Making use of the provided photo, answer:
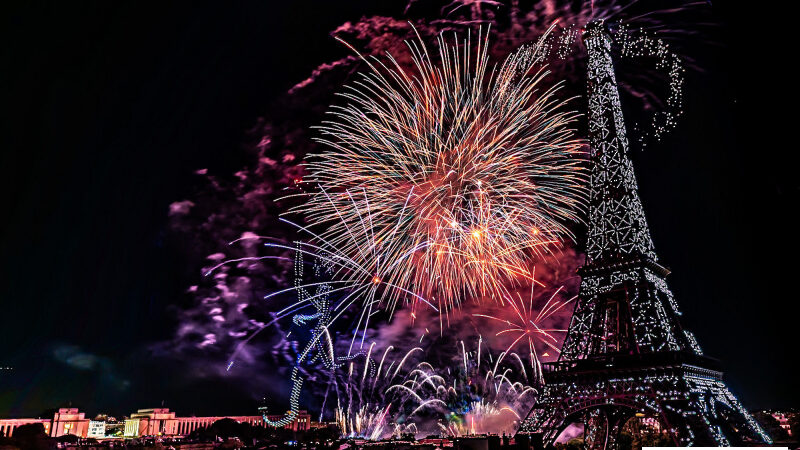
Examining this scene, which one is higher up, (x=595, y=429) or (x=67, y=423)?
(x=67, y=423)

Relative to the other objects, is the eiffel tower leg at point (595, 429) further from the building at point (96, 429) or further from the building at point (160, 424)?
the building at point (96, 429)

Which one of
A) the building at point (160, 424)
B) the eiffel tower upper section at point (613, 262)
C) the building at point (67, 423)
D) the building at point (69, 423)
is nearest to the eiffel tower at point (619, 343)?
the eiffel tower upper section at point (613, 262)

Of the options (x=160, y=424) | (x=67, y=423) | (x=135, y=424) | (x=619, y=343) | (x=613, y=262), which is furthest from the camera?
(x=135, y=424)

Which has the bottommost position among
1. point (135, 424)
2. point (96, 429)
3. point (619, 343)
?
point (96, 429)

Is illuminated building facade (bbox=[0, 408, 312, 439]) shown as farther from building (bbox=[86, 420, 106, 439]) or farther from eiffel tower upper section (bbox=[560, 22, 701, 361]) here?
eiffel tower upper section (bbox=[560, 22, 701, 361])

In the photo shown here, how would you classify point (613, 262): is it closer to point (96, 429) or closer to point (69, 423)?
point (69, 423)

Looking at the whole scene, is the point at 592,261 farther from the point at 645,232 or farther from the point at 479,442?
the point at 479,442

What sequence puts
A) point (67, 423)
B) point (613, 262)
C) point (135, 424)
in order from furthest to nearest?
point (135, 424)
point (67, 423)
point (613, 262)

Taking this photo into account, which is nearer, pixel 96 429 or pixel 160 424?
pixel 96 429

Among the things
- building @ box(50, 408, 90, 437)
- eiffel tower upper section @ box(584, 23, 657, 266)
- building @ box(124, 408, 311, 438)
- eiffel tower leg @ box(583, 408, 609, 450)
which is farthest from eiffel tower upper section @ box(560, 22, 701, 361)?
building @ box(50, 408, 90, 437)

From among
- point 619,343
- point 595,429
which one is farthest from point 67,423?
point 619,343
